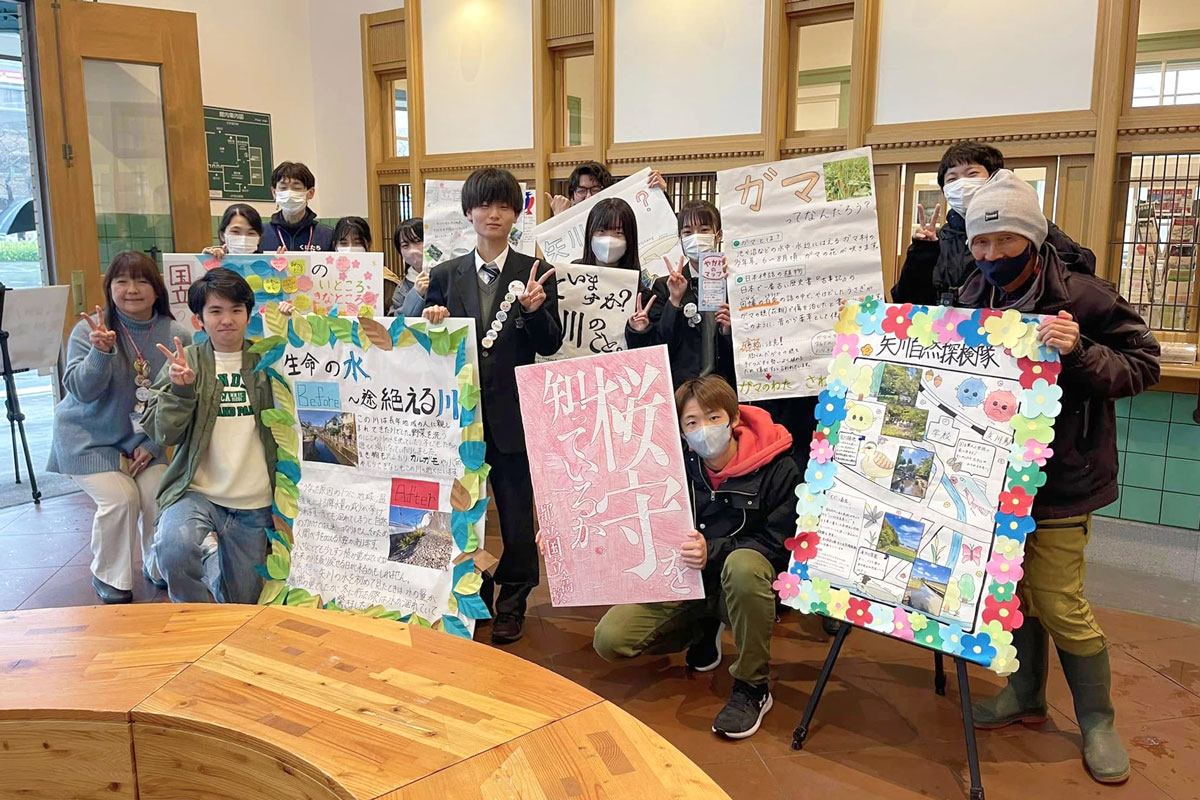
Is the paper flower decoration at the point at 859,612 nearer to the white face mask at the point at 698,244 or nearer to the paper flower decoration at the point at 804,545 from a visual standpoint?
the paper flower decoration at the point at 804,545

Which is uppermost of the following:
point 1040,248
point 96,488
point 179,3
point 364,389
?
point 179,3

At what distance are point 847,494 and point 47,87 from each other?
15.5 feet

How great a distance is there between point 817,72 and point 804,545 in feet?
11.2

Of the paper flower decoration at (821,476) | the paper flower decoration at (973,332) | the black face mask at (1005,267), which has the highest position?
the black face mask at (1005,267)

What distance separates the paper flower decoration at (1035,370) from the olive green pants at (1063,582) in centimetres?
39

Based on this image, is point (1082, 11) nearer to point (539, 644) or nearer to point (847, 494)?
point (847, 494)

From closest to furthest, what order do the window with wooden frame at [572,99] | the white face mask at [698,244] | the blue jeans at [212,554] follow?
the blue jeans at [212,554], the white face mask at [698,244], the window with wooden frame at [572,99]

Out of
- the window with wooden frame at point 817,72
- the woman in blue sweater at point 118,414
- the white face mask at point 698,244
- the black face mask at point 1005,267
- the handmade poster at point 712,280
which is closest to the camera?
the black face mask at point 1005,267

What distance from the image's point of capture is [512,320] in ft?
8.93

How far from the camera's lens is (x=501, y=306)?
270 centimetres

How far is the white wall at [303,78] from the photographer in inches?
234

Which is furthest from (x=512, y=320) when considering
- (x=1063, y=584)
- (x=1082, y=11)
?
(x=1082, y=11)

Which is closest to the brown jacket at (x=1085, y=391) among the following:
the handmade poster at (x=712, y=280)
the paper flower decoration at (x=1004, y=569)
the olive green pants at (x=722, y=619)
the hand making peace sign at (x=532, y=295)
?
the paper flower decoration at (x=1004, y=569)

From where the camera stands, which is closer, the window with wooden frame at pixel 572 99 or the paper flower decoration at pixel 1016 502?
the paper flower decoration at pixel 1016 502
